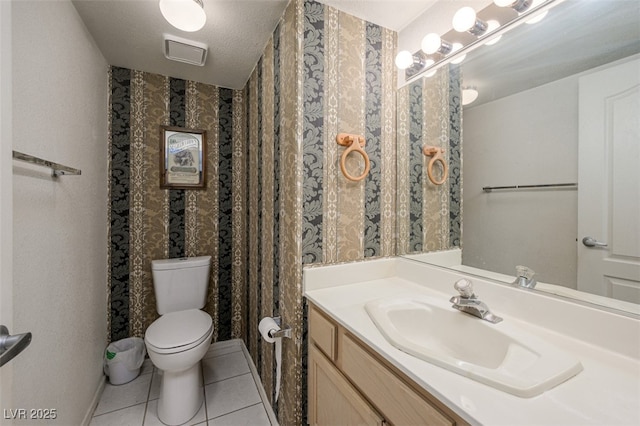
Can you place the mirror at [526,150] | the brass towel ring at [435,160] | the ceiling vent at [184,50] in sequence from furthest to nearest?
the ceiling vent at [184,50] → the brass towel ring at [435,160] → the mirror at [526,150]

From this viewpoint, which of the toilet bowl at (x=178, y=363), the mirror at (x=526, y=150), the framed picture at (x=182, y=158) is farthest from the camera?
the framed picture at (x=182, y=158)

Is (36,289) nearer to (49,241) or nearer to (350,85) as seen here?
(49,241)

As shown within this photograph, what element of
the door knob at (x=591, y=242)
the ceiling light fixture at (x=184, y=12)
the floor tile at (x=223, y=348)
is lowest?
the floor tile at (x=223, y=348)

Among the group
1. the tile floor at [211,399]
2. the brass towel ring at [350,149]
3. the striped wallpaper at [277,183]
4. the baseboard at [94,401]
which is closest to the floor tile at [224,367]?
the tile floor at [211,399]

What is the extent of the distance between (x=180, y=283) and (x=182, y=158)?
3.18ft

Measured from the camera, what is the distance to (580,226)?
31.4 inches

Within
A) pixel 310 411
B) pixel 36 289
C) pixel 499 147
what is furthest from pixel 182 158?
pixel 499 147

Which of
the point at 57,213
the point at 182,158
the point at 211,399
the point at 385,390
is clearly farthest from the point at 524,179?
the point at 182,158

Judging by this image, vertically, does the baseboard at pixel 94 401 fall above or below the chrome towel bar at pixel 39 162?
below

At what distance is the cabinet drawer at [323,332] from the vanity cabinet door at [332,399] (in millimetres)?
41

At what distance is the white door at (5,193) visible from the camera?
1.89 ft

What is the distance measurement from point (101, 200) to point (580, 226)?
2458 mm

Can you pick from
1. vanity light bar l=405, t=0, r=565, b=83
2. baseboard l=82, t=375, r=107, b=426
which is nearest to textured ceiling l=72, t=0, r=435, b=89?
vanity light bar l=405, t=0, r=565, b=83

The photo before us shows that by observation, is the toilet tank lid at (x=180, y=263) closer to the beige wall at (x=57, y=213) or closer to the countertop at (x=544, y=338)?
the beige wall at (x=57, y=213)
